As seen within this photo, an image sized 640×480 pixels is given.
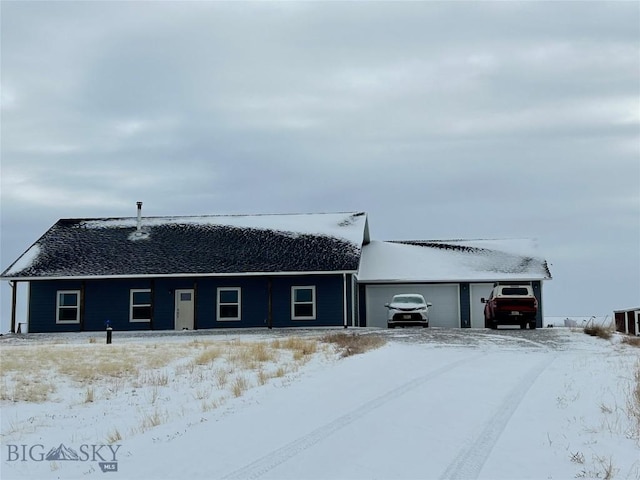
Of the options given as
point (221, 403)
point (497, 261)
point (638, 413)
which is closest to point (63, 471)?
point (221, 403)

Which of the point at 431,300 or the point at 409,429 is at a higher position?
the point at 431,300

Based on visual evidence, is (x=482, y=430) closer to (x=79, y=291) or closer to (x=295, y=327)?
(x=295, y=327)

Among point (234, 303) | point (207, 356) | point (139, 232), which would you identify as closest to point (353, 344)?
point (207, 356)

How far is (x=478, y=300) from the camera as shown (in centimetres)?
3850

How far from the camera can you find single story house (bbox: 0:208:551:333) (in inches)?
1412

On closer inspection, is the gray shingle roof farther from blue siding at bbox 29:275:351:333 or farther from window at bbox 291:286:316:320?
window at bbox 291:286:316:320

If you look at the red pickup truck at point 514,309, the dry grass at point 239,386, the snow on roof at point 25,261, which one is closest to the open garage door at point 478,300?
the red pickup truck at point 514,309

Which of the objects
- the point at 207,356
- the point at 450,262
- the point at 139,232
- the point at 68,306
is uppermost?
the point at 139,232

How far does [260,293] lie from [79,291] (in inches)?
338

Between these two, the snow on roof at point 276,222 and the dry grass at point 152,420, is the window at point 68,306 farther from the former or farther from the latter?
the dry grass at point 152,420

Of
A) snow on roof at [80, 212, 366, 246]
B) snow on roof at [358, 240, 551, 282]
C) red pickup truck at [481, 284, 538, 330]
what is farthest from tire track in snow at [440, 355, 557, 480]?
snow on roof at [80, 212, 366, 246]

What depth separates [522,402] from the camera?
12062mm

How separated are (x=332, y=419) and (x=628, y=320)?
29.6m

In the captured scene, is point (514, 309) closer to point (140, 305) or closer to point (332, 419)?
point (140, 305)
